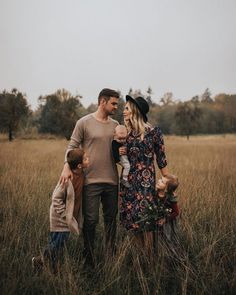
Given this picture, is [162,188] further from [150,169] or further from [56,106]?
[56,106]

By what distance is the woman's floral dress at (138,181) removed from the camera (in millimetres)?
3492

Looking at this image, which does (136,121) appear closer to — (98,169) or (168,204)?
(98,169)

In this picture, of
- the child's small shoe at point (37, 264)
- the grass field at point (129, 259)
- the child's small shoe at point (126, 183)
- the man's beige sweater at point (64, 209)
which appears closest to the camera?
the grass field at point (129, 259)

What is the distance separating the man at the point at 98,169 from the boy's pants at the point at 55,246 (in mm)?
302

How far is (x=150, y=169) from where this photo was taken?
3568 mm

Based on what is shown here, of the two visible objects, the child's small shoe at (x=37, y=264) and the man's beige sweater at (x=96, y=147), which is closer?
the child's small shoe at (x=37, y=264)

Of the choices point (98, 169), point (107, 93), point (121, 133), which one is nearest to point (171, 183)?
point (121, 133)

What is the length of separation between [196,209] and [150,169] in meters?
1.72

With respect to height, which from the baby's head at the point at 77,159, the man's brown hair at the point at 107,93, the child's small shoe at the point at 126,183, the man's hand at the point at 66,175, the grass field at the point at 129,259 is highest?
the man's brown hair at the point at 107,93

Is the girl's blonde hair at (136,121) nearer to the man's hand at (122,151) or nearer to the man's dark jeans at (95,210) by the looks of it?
the man's hand at (122,151)

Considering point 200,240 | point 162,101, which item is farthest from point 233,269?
point 162,101

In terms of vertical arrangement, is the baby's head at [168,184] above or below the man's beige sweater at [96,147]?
below

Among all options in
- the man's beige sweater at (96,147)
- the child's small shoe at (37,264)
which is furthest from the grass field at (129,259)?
the man's beige sweater at (96,147)

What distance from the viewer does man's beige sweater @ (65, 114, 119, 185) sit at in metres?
3.69
